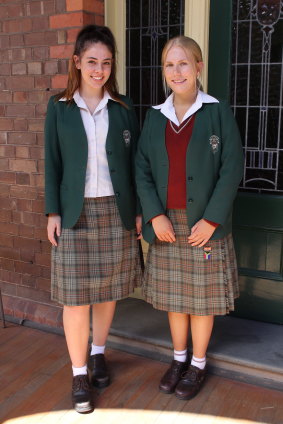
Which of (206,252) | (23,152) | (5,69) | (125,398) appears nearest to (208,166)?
(206,252)

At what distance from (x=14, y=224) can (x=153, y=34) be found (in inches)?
58.0

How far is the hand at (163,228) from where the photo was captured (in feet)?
7.13

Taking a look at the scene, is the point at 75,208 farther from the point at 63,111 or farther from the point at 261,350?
the point at 261,350

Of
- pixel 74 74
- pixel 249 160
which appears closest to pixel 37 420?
pixel 74 74

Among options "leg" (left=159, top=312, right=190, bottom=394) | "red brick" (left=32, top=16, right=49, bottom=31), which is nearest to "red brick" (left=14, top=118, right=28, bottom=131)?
"red brick" (left=32, top=16, right=49, bottom=31)

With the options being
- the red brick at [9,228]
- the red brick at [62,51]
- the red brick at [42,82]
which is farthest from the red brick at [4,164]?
the red brick at [62,51]

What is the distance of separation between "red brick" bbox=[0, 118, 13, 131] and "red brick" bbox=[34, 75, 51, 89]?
0.30 meters

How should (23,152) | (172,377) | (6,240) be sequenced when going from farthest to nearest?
(6,240), (23,152), (172,377)

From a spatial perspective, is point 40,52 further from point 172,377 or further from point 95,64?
point 172,377

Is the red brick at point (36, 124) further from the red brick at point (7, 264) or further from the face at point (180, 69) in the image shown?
the face at point (180, 69)

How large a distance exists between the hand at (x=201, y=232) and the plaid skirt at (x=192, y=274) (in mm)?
46

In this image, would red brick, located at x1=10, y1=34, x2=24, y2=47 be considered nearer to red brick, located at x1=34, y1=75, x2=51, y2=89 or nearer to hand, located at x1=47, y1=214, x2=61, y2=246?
red brick, located at x1=34, y1=75, x2=51, y2=89

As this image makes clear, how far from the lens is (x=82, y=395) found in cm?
228

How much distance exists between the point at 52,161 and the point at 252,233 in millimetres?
1283
